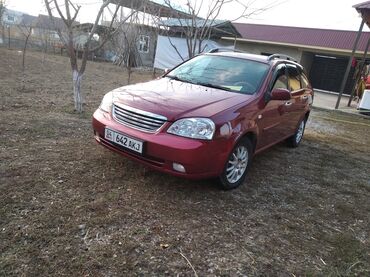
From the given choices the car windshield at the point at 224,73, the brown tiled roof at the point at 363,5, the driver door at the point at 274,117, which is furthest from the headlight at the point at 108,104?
the brown tiled roof at the point at 363,5

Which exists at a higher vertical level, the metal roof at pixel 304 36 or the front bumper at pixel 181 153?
the metal roof at pixel 304 36

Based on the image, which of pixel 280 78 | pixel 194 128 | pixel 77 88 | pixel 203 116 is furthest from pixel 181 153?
pixel 77 88

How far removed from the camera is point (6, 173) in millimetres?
3508

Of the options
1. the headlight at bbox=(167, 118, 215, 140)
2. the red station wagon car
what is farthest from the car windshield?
the headlight at bbox=(167, 118, 215, 140)

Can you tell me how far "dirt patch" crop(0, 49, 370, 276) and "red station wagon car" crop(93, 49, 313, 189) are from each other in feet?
1.20

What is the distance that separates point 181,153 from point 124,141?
25.6 inches

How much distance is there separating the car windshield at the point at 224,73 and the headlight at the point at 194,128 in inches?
39.3

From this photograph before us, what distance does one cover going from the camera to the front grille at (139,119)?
3350 mm

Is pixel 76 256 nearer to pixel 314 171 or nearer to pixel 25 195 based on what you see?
pixel 25 195

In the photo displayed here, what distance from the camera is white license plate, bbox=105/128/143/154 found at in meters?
3.36

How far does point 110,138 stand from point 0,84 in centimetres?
632

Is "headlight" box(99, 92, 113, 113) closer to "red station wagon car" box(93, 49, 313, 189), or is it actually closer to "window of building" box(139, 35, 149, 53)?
"red station wagon car" box(93, 49, 313, 189)

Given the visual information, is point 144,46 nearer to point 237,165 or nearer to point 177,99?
point 177,99

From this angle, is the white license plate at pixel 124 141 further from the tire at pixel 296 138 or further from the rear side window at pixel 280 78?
the tire at pixel 296 138
